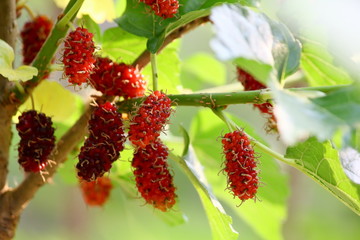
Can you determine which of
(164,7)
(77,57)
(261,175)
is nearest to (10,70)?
(77,57)

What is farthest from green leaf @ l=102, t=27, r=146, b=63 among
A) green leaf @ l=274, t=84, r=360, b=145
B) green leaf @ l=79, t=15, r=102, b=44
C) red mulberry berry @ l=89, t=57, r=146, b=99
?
green leaf @ l=274, t=84, r=360, b=145

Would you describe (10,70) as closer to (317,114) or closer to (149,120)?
(149,120)

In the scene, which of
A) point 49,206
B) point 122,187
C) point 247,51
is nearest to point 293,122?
point 247,51

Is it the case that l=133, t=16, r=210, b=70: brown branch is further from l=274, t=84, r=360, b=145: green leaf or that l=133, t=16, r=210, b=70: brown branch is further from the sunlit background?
l=274, t=84, r=360, b=145: green leaf

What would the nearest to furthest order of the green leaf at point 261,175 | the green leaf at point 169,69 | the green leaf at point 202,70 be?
the green leaf at point 169,69 < the green leaf at point 261,175 < the green leaf at point 202,70

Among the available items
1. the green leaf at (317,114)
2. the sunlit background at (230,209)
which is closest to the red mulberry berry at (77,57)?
the sunlit background at (230,209)

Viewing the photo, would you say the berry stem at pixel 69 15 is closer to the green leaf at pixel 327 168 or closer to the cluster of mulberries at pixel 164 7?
the cluster of mulberries at pixel 164 7
